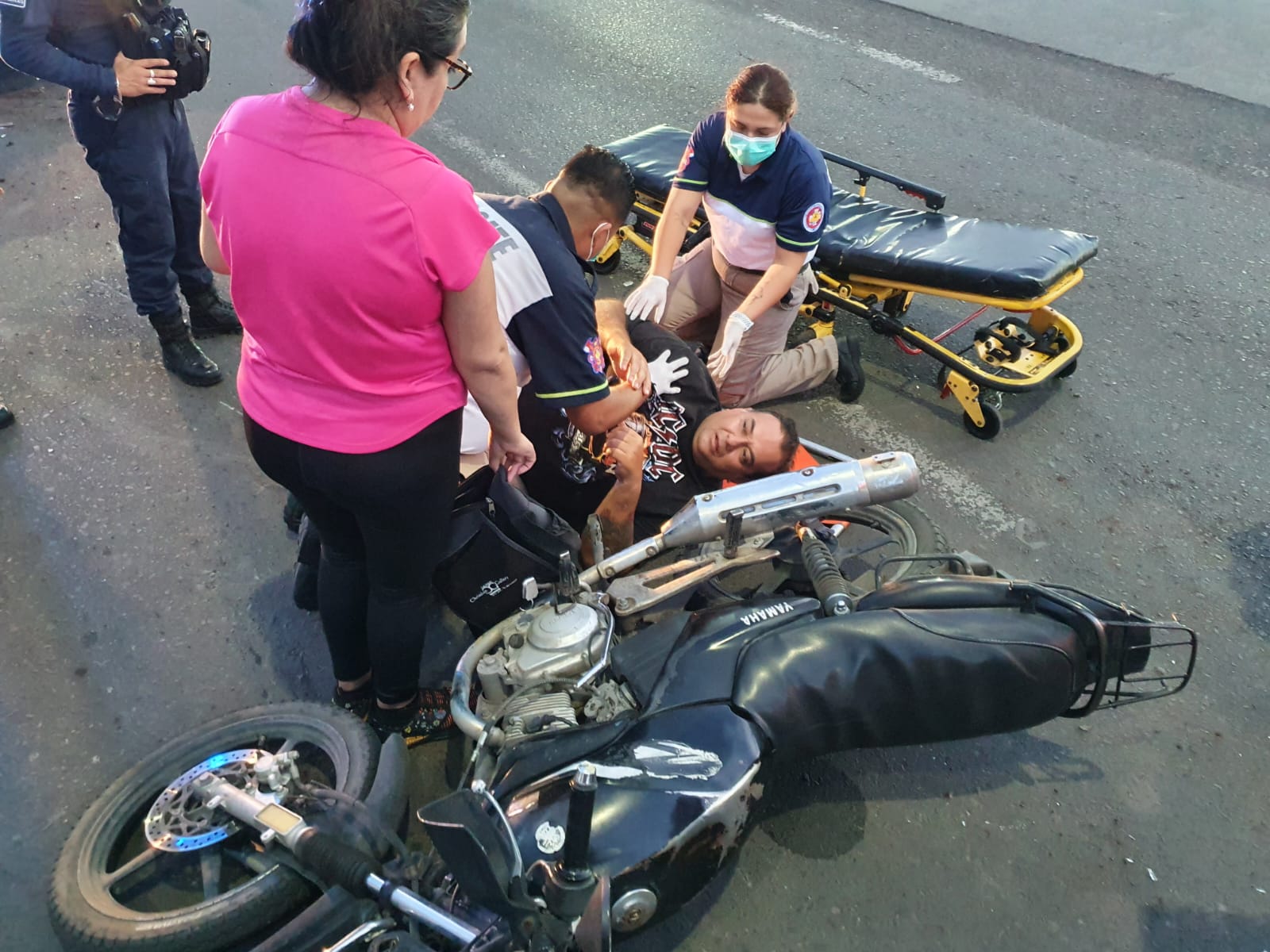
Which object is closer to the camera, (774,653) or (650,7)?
(774,653)

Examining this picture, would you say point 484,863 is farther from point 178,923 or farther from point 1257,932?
point 1257,932

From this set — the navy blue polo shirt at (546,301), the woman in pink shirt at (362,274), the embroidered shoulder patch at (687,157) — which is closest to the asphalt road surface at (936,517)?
the woman in pink shirt at (362,274)

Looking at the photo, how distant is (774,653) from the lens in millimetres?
2092

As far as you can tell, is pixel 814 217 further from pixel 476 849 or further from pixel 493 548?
pixel 476 849

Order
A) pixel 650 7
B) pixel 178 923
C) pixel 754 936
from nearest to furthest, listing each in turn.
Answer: pixel 178 923 → pixel 754 936 → pixel 650 7

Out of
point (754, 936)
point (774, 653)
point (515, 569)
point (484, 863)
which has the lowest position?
point (754, 936)

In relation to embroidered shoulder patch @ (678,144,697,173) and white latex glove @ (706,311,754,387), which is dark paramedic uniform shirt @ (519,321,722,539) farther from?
embroidered shoulder patch @ (678,144,697,173)

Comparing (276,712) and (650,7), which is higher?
(650,7)

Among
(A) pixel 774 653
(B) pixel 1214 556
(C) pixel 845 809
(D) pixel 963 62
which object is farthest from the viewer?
(D) pixel 963 62

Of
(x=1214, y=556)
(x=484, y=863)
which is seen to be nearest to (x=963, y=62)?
(x=1214, y=556)

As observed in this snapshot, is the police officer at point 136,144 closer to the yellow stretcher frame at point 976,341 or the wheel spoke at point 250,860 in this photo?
the yellow stretcher frame at point 976,341

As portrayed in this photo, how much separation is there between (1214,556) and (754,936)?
2277 mm

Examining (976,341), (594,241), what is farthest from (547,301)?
(976,341)

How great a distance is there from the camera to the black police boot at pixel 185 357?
382 cm
